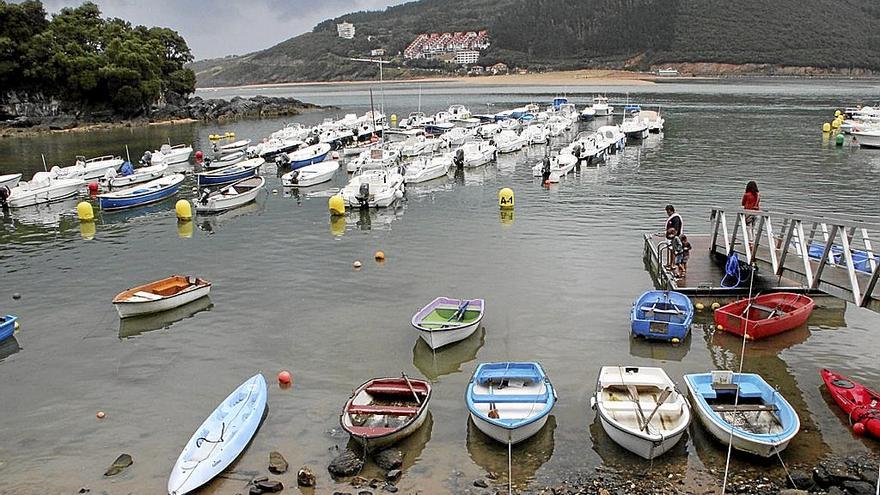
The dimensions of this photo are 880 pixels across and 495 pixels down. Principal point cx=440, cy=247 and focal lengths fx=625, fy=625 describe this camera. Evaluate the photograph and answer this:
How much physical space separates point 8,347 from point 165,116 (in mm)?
87954

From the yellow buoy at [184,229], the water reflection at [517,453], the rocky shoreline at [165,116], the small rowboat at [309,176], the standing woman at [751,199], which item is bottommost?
the water reflection at [517,453]

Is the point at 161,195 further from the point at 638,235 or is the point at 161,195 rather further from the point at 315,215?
the point at 638,235

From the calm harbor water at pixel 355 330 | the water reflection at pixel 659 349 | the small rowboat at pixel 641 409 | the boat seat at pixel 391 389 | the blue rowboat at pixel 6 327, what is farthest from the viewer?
the blue rowboat at pixel 6 327

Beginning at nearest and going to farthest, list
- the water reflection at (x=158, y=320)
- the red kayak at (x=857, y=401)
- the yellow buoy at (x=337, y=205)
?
the red kayak at (x=857, y=401) < the water reflection at (x=158, y=320) < the yellow buoy at (x=337, y=205)

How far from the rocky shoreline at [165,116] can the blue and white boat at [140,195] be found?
54.9m

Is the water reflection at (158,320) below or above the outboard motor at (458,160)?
below

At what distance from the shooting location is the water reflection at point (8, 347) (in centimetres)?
1834

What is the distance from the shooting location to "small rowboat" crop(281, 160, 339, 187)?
42875 millimetres

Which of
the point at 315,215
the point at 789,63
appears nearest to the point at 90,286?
the point at 315,215

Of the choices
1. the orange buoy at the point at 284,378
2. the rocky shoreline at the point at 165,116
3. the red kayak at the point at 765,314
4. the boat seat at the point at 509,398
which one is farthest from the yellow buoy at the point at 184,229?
the rocky shoreline at the point at 165,116

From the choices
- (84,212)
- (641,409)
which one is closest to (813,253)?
(641,409)

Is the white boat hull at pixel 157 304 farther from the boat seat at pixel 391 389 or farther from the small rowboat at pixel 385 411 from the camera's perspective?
the boat seat at pixel 391 389

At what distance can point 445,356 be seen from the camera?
17.6 m

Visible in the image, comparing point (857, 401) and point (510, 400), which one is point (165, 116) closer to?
point (510, 400)
